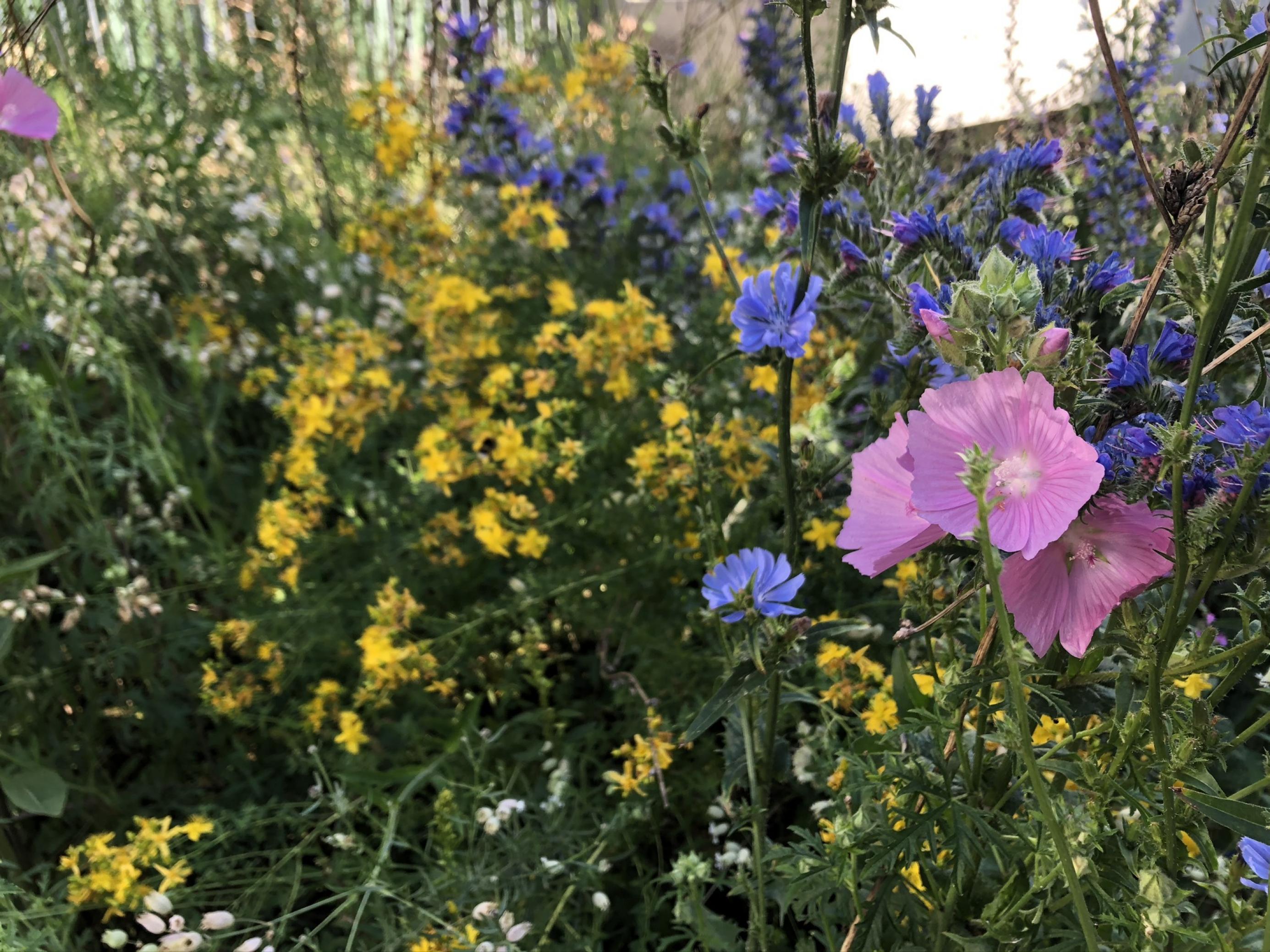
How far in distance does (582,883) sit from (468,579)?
0.60m

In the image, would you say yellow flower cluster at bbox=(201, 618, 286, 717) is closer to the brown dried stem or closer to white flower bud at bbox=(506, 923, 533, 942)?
white flower bud at bbox=(506, 923, 533, 942)

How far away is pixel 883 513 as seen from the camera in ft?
1.64

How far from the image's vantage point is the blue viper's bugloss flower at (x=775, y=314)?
0.71 m

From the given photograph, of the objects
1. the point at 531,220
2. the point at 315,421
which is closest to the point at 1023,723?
the point at 315,421

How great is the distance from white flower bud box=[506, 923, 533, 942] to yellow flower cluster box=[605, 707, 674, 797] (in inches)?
7.0

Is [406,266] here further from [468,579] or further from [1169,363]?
[1169,363]

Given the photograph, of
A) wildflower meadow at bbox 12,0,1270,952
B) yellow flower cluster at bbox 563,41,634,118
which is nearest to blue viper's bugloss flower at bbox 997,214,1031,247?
wildflower meadow at bbox 12,0,1270,952

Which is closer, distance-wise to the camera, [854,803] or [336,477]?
[854,803]

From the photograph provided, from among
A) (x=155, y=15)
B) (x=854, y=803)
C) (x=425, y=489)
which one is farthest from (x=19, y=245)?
(x=854, y=803)

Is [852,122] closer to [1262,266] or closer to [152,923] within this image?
[1262,266]

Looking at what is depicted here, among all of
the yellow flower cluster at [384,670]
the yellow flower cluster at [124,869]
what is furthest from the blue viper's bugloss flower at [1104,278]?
the yellow flower cluster at [124,869]

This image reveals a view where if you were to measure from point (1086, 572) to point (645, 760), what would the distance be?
576mm

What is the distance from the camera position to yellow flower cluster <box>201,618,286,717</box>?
3.98 ft

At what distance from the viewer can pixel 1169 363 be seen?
511 millimetres
